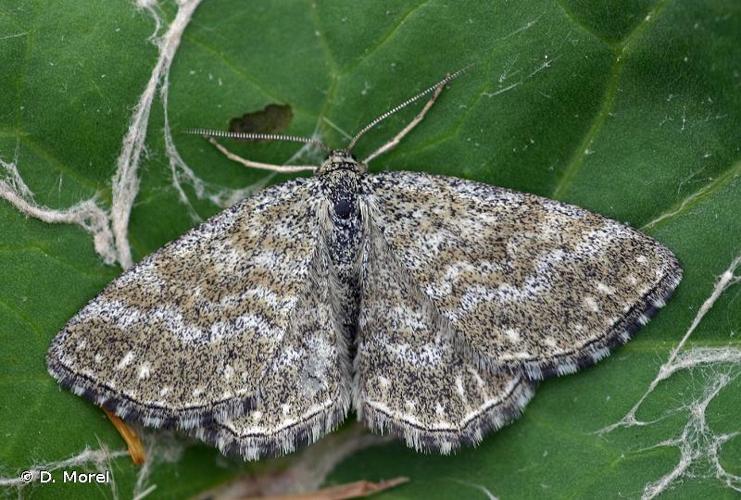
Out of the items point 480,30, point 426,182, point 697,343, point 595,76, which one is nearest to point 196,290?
point 426,182

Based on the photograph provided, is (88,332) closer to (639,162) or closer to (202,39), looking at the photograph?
(202,39)

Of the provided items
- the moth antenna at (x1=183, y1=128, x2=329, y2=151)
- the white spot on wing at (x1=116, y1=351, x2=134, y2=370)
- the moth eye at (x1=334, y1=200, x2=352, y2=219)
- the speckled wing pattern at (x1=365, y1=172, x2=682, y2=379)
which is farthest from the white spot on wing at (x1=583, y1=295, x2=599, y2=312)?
the white spot on wing at (x1=116, y1=351, x2=134, y2=370)

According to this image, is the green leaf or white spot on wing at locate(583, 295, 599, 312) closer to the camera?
white spot on wing at locate(583, 295, 599, 312)

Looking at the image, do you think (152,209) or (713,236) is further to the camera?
(152,209)

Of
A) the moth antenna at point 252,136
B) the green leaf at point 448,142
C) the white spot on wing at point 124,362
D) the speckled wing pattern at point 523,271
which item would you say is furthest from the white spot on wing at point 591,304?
the white spot on wing at point 124,362

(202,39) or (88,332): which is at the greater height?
(202,39)

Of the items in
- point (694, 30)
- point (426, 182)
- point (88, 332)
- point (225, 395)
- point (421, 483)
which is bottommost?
point (421, 483)

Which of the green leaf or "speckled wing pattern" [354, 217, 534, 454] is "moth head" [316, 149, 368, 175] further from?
"speckled wing pattern" [354, 217, 534, 454]

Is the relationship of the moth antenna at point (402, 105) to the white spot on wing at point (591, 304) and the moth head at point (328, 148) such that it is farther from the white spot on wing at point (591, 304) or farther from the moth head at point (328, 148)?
the white spot on wing at point (591, 304)
